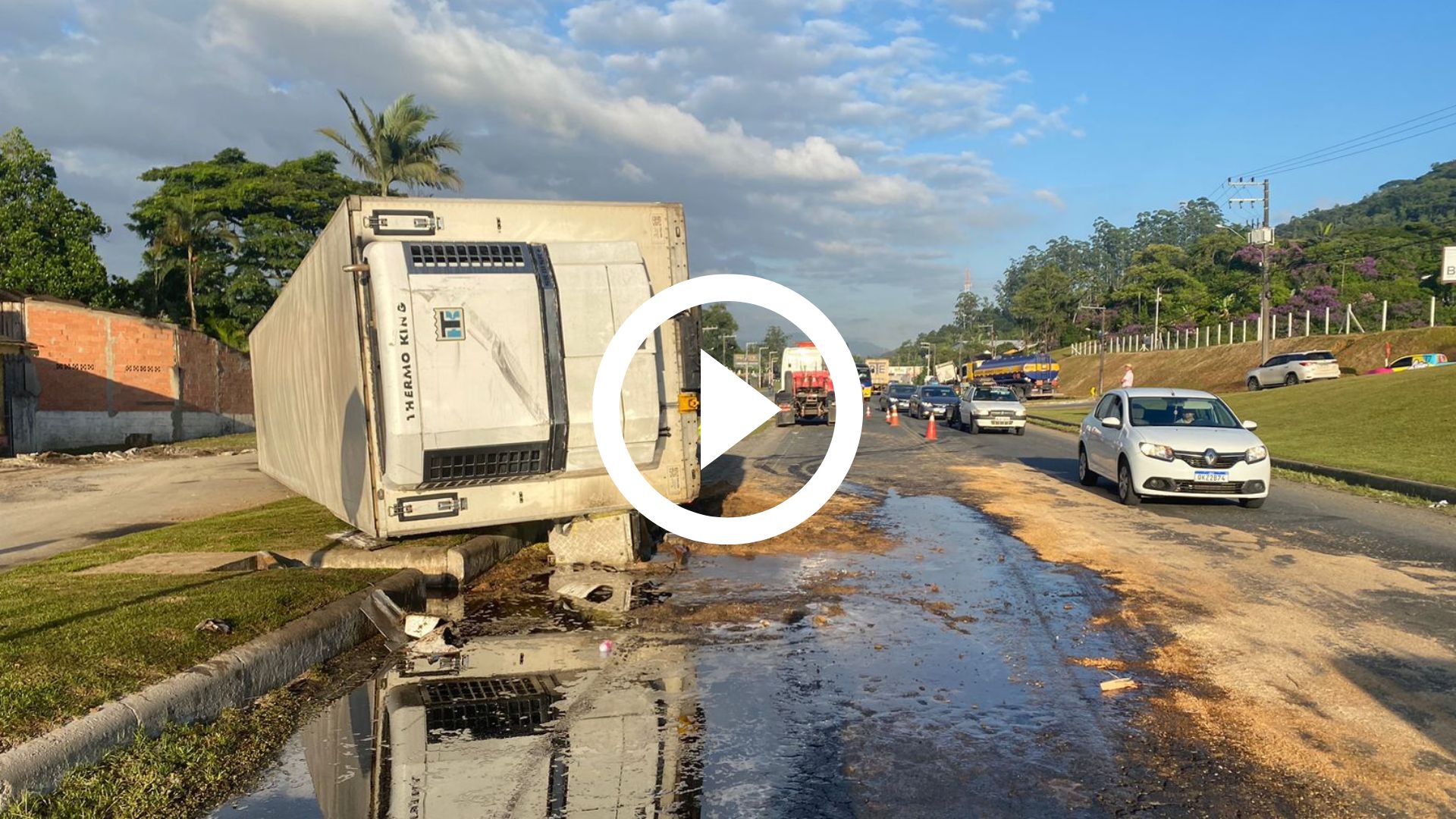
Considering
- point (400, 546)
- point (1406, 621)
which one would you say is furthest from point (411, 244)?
point (1406, 621)

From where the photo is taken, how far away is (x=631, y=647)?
22.6 feet

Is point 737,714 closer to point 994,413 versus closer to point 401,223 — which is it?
point 401,223

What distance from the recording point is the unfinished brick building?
30.3m

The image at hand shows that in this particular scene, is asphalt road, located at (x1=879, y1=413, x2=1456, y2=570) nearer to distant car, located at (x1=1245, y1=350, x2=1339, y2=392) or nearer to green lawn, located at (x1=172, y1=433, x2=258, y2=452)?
green lawn, located at (x1=172, y1=433, x2=258, y2=452)

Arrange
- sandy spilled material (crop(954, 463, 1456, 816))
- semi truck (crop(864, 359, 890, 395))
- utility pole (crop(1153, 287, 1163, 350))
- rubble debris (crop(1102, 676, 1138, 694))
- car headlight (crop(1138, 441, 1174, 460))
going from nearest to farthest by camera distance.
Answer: sandy spilled material (crop(954, 463, 1456, 816))
rubble debris (crop(1102, 676, 1138, 694))
car headlight (crop(1138, 441, 1174, 460))
semi truck (crop(864, 359, 890, 395))
utility pole (crop(1153, 287, 1163, 350))

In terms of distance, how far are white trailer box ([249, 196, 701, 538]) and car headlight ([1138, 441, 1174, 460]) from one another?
722cm

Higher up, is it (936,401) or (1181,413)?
(1181,413)

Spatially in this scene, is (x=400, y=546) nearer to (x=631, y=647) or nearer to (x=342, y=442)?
(x=342, y=442)

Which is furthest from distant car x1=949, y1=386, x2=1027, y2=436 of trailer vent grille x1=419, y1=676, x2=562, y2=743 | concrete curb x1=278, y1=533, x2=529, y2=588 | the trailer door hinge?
trailer vent grille x1=419, y1=676, x2=562, y2=743

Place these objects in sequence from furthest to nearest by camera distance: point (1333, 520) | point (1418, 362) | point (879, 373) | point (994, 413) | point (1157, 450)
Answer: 1. point (879, 373)
2. point (1418, 362)
3. point (994, 413)
4. point (1157, 450)
5. point (1333, 520)

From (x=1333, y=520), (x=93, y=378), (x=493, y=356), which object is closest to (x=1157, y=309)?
(x=93, y=378)

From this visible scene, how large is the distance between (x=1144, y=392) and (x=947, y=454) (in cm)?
856

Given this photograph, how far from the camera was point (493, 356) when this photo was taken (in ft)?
25.4

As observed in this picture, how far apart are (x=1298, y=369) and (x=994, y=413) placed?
23293 millimetres
